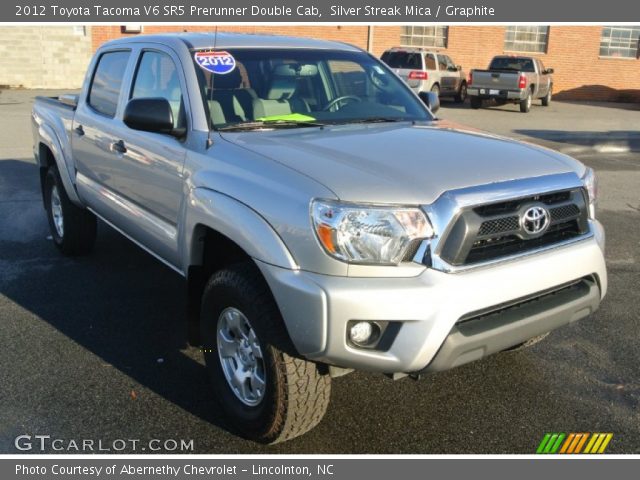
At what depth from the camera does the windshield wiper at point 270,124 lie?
3.62m

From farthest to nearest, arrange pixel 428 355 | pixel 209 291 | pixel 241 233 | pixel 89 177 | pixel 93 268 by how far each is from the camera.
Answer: pixel 93 268 → pixel 89 177 → pixel 209 291 → pixel 241 233 → pixel 428 355

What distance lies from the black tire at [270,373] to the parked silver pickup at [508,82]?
773 inches

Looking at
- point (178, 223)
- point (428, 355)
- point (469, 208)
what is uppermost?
point (469, 208)

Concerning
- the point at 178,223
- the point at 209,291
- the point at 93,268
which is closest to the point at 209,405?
the point at 209,291

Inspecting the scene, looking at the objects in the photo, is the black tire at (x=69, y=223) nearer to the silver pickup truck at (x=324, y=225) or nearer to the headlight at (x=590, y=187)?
the silver pickup truck at (x=324, y=225)

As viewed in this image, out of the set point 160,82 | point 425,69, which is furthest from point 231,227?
point 425,69

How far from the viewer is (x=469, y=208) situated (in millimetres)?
2758

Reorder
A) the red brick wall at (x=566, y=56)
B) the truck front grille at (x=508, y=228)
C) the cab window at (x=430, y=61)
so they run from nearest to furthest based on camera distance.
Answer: the truck front grille at (x=508, y=228)
the cab window at (x=430, y=61)
the red brick wall at (x=566, y=56)

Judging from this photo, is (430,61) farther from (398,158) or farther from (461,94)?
(398,158)

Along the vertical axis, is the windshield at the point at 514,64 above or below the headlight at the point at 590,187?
above

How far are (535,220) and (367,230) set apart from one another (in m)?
0.81

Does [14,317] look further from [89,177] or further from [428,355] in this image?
[428,355]

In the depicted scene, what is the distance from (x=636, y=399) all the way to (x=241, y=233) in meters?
2.36

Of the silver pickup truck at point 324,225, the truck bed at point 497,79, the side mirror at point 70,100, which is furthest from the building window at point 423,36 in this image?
the silver pickup truck at point 324,225
